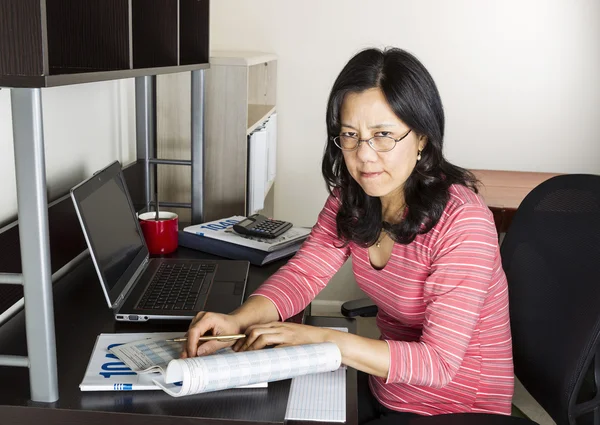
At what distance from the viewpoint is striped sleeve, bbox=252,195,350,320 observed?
4.52 ft

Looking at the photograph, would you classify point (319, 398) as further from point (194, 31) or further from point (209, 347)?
point (194, 31)

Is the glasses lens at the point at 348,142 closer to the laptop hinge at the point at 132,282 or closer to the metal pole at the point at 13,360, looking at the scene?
the laptop hinge at the point at 132,282

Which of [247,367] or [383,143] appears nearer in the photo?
[247,367]

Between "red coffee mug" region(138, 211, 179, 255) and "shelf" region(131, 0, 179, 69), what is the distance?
0.41 metres

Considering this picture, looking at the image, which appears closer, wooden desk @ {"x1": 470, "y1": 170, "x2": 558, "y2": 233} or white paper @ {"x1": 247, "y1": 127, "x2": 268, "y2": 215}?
white paper @ {"x1": 247, "y1": 127, "x2": 268, "y2": 215}

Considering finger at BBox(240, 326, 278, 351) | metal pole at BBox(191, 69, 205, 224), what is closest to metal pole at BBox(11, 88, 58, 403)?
finger at BBox(240, 326, 278, 351)

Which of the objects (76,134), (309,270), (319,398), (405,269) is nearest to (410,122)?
(405,269)

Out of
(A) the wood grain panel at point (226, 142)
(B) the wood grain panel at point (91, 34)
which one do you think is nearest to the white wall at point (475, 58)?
(A) the wood grain panel at point (226, 142)

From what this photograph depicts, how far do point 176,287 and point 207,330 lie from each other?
295 mm

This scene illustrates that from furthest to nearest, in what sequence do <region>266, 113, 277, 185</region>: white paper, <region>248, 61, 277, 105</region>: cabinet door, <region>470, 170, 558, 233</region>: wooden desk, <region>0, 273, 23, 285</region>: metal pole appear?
<region>248, 61, 277, 105</region>: cabinet door → <region>266, 113, 277, 185</region>: white paper → <region>470, 170, 558, 233</region>: wooden desk → <region>0, 273, 23, 285</region>: metal pole

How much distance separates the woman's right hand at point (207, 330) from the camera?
111cm

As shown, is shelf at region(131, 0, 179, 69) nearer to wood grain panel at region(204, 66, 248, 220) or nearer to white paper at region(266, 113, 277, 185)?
wood grain panel at region(204, 66, 248, 220)

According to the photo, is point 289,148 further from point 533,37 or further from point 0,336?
point 0,336

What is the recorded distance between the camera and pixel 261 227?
184 centimetres
